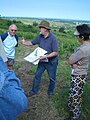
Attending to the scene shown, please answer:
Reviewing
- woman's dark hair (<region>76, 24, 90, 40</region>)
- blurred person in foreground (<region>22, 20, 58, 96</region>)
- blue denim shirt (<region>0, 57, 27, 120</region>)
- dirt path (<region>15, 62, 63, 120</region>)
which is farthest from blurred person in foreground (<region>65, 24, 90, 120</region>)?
blue denim shirt (<region>0, 57, 27, 120</region>)

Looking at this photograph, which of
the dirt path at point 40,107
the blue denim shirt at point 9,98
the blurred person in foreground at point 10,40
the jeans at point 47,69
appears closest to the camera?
the blue denim shirt at point 9,98

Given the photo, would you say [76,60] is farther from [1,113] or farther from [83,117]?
[1,113]

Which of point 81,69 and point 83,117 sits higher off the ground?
point 81,69

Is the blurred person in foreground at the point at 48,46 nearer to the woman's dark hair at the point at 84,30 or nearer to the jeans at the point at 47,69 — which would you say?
the jeans at the point at 47,69

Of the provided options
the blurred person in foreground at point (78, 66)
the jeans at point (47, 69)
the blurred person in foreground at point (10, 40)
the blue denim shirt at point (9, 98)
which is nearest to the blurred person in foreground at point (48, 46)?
the jeans at point (47, 69)

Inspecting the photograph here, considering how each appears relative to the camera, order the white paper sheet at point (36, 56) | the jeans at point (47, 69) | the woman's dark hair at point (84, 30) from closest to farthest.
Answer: the woman's dark hair at point (84, 30) < the white paper sheet at point (36, 56) < the jeans at point (47, 69)

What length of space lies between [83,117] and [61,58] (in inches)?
248

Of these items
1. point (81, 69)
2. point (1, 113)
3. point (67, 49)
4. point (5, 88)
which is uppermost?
point (5, 88)

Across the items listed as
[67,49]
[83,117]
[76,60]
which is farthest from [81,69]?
[67,49]

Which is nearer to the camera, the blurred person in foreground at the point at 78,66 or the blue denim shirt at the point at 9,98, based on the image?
the blue denim shirt at the point at 9,98

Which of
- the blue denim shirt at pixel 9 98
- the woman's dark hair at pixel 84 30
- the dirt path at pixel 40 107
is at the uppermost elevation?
the woman's dark hair at pixel 84 30

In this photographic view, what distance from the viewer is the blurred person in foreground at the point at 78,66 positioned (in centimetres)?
441

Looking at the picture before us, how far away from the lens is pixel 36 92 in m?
6.27

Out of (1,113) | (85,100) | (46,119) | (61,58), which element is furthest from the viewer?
(61,58)
